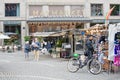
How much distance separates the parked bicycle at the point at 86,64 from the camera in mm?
18609

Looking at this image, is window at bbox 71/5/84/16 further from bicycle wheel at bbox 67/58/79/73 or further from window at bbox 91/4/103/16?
bicycle wheel at bbox 67/58/79/73

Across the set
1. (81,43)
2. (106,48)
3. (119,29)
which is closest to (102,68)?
(106,48)

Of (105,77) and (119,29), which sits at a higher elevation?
(119,29)

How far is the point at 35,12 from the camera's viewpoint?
5900 centimetres

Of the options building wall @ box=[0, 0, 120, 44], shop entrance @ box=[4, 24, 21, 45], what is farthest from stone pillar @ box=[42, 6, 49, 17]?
shop entrance @ box=[4, 24, 21, 45]

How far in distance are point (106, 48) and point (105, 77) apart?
11.4 feet

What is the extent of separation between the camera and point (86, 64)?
1933 centimetres

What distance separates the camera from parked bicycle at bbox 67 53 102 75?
18609 millimetres

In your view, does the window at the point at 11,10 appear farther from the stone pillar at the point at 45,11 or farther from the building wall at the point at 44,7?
the stone pillar at the point at 45,11

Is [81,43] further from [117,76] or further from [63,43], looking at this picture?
[117,76]

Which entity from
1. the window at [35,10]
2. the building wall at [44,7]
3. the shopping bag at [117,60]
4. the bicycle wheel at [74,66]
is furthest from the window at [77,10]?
the shopping bag at [117,60]

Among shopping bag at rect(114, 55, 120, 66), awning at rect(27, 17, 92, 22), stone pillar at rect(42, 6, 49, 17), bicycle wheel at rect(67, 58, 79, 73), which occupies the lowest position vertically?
bicycle wheel at rect(67, 58, 79, 73)

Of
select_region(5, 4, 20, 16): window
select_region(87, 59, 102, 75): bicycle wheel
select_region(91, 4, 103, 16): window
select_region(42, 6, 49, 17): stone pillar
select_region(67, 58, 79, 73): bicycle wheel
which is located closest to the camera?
select_region(87, 59, 102, 75): bicycle wheel

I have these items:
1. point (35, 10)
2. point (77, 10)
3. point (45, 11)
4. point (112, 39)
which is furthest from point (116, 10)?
point (112, 39)
